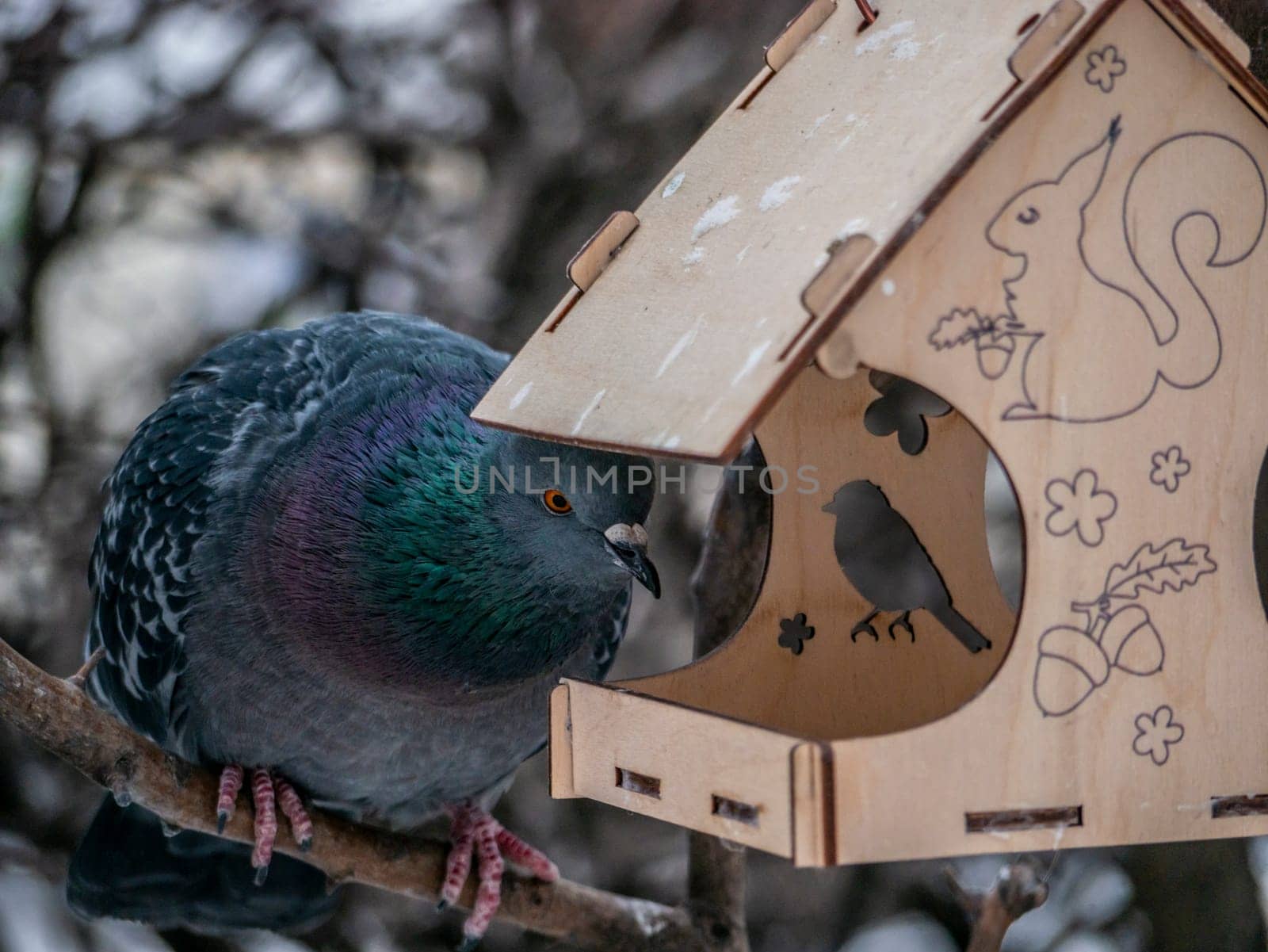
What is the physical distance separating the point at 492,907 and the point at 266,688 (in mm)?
837

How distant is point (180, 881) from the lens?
377cm

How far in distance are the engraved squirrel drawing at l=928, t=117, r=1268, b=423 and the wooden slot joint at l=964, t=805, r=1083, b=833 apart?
600mm

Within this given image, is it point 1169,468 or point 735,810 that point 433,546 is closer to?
point 735,810

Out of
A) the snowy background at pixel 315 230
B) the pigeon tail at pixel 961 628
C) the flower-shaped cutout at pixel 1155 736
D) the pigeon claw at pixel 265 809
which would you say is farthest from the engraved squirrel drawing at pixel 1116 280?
the snowy background at pixel 315 230

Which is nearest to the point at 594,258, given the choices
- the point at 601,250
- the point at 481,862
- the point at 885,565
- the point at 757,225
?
the point at 601,250

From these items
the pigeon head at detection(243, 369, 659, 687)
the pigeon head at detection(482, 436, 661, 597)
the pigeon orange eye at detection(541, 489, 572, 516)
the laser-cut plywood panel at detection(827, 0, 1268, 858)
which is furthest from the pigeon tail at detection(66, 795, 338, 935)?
the laser-cut plywood panel at detection(827, 0, 1268, 858)

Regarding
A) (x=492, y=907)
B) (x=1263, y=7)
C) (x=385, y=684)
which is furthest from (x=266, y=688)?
(x=1263, y=7)

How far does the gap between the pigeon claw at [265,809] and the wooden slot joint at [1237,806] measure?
2015 mm

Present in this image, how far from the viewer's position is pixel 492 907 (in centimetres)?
345

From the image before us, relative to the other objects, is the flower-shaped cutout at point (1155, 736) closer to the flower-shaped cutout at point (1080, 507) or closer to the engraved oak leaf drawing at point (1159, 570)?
the engraved oak leaf drawing at point (1159, 570)

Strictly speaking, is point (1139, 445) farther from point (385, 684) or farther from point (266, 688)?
point (266, 688)

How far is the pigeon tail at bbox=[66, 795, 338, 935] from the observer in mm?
3691

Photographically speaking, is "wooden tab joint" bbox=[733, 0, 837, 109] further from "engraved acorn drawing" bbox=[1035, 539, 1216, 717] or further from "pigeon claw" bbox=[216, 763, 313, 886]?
"pigeon claw" bbox=[216, 763, 313, 886]

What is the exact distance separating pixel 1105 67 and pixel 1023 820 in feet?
3.78
